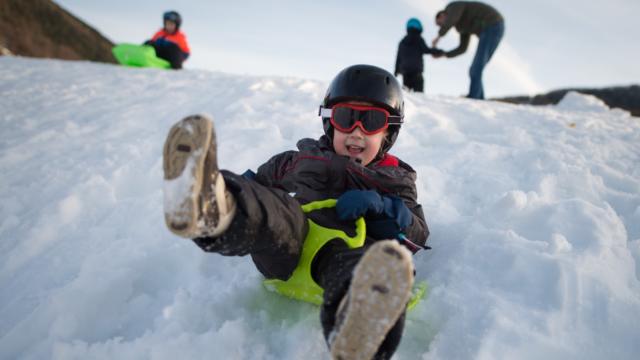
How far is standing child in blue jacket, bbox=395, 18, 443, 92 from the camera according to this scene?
705 cm

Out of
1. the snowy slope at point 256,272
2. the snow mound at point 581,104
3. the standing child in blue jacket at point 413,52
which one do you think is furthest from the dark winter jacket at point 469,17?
the snowy slope at point 256,272

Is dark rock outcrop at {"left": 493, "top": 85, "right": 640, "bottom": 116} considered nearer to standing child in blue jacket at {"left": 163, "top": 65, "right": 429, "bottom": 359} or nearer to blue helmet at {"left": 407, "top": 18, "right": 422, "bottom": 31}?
blue helmet at {"left": 407, "top": 18, "right": 422, "bottom": 31}

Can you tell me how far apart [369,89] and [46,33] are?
136 ft

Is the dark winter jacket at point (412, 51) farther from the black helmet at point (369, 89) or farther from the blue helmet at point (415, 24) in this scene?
the black helmet at point (369, 89)

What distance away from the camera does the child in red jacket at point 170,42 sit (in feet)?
26.6

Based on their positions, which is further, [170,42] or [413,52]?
[170,42]

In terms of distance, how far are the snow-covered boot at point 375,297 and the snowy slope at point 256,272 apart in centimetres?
55

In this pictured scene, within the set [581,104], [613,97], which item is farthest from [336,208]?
[613,97]

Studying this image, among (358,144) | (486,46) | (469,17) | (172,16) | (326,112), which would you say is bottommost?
(358,144)

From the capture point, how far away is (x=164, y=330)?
1.68m

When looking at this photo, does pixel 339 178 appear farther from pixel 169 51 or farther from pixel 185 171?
pixel 169 51

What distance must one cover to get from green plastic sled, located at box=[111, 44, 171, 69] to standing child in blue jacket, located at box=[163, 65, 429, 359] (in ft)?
22.2

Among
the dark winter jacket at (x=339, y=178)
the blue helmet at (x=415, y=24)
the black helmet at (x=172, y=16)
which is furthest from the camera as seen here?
the black helmet at (x=172, y=16)

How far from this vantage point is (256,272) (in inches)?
81.3
